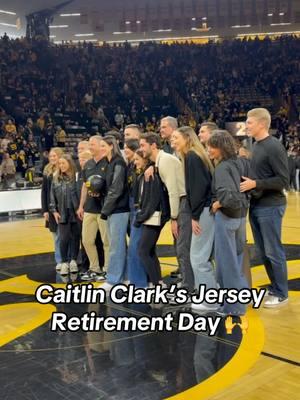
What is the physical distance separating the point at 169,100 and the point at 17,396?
22195 millimetres

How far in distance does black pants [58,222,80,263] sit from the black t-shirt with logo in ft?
1.54

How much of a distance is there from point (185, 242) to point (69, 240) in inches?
79.1

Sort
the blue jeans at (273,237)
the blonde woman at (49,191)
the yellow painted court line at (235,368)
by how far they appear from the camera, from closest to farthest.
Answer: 1. the yellow painted court line at (235,368)
2. the blue jeans at (273,237)
3. the blonde woman at (49,191)

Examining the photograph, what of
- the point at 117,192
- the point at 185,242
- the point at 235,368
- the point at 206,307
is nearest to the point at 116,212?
the point at 117,192

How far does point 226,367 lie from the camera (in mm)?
3289

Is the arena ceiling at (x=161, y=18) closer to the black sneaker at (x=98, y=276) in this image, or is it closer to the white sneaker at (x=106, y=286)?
the black sneaker at (x=98, y=276)

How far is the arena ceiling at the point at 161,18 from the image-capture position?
25.3 m

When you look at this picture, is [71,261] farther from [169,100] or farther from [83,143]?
[169,100]

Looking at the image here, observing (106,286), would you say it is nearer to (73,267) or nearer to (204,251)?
(73,267)

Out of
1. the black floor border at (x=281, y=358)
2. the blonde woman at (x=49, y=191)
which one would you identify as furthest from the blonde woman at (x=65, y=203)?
the black floor border at (x=281, y=358)

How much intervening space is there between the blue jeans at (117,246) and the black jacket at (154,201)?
354mm

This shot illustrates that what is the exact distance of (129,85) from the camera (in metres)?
23.8

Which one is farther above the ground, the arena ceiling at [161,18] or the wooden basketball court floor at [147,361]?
the arena ceiling at [161,18]

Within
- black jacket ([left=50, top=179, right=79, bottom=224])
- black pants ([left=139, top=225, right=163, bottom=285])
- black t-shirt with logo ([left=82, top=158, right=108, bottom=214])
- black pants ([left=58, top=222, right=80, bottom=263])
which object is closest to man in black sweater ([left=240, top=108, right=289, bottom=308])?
black pants ([left=139, top=225, right=163, bottom=285])
